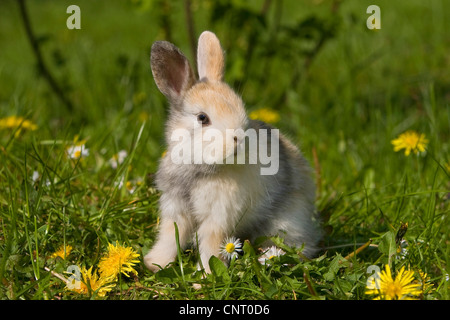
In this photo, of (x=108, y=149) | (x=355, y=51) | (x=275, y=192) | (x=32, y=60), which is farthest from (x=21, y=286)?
(x=32, y=60)

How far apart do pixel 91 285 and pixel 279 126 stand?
2.61 metres

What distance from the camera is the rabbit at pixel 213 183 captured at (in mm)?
2541

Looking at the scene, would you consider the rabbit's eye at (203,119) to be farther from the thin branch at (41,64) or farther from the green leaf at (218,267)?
the thin branch at (41,64)

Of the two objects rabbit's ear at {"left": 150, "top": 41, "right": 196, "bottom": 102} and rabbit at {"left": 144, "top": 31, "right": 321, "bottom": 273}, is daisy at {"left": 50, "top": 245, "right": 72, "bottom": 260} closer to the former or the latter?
rabbit at {"left": 144, "top": 31, "right": 321, "bottom": 273}

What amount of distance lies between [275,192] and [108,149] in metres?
1.43

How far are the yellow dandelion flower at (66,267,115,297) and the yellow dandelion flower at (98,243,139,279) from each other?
0.04 meters

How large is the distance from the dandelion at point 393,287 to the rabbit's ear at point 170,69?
1.18 m

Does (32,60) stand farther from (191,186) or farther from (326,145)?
(191,186)

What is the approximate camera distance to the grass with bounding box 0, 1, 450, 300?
252 centimetres

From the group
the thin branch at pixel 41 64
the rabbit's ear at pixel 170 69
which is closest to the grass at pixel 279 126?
the thin branch at pixel 41 64

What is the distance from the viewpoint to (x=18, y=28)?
8.71 m

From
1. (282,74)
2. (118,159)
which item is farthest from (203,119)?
(282,74)

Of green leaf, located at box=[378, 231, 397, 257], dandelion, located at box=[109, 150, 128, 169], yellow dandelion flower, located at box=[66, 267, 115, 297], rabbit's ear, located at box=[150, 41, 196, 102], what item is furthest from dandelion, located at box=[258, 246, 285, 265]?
dandelion, located at box=[109, 150, 128, 169]

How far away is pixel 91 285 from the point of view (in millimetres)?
2441
